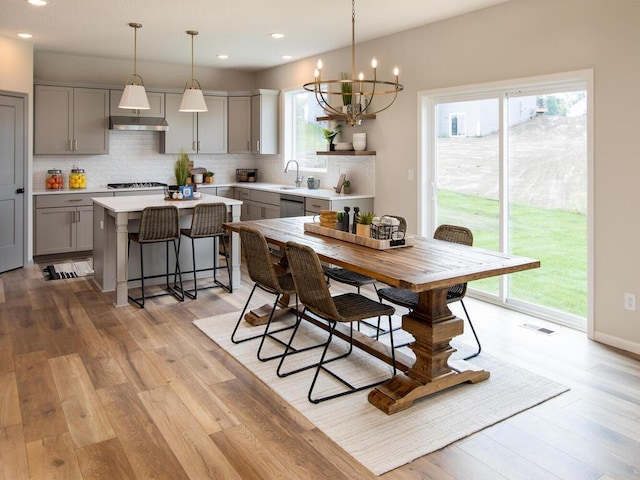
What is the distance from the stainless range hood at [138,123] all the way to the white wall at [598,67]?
392cm

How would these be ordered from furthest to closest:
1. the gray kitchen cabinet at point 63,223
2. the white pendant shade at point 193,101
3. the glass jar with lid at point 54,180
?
1. the glass jar with lid at point 54,180
2. the gray kitchen cabinet at point 63,223
3. the white pendant shade at point 193,101

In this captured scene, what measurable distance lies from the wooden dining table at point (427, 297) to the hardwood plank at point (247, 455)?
73cm

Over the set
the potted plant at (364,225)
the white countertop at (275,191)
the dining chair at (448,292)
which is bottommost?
the dining chair at (448,292)

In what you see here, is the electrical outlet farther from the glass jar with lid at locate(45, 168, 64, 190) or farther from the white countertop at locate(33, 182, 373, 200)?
the glass jar with lid at locate(45, 168, 64, 190)

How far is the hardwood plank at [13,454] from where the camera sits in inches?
91.1

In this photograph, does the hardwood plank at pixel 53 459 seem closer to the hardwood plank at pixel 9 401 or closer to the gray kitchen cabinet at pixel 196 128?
the hardwood plank at pixel 9 401

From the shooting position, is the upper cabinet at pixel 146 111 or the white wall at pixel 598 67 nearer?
the white wall at pixel 598 67

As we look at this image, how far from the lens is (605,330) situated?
13.0 ft

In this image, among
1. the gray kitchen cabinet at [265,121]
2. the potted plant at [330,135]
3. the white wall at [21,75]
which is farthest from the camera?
the gray kitchen cabinet at [265,121]

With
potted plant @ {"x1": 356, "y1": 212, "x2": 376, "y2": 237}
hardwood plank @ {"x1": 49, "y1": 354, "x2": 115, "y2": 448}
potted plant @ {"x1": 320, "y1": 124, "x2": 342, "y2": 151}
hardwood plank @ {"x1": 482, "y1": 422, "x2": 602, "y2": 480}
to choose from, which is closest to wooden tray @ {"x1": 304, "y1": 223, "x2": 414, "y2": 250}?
potted plant @ {"x1": 356, "y1": 212, "x2": 376, "y2": 237}

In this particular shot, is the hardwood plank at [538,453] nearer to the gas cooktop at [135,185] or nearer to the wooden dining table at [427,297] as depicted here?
the wooden dining table at [427,297]

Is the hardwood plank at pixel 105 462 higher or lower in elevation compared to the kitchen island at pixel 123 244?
lower

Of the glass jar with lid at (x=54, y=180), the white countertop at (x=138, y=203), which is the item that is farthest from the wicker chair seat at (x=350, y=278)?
the glass jar with lid at (x=54, y=180)

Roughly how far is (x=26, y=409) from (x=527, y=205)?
3.99m
